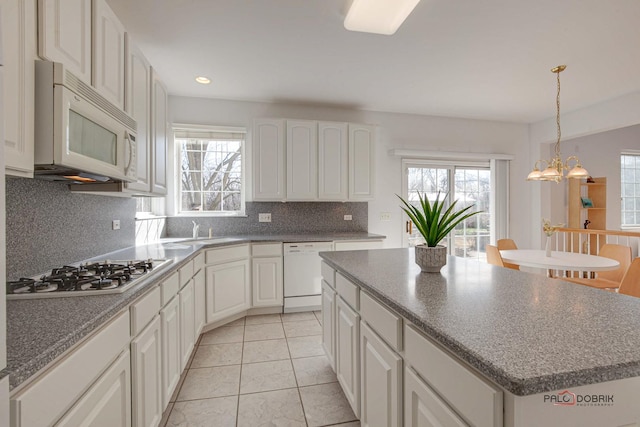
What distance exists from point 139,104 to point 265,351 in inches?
Answer: 86.2

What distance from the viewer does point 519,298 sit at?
117 centimetres

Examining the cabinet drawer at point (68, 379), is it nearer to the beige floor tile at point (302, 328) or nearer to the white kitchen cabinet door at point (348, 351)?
the white kitchen cabinet door at point (348, 351)

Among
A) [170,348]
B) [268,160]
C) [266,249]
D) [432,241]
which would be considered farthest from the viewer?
[268,160]

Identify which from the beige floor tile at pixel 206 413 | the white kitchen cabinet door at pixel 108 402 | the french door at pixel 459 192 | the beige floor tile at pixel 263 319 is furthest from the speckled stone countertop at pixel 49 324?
the french door at pixel 459 192

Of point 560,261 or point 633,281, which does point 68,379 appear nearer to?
point 633,281

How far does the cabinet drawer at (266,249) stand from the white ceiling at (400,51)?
184cm

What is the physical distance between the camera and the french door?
14.8ft

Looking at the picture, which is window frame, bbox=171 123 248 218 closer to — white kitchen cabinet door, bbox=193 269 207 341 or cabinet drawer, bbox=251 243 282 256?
cabinet drawer, bbox=251 243 282 256

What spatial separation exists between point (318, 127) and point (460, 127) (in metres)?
2.38

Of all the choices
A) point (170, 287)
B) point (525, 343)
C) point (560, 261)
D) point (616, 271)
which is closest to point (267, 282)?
point (170, 287)

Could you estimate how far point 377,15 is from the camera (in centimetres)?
204

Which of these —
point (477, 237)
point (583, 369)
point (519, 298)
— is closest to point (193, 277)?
point (519, 298)

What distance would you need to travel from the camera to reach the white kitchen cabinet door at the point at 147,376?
131 cm

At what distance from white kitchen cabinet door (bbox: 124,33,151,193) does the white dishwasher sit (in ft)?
5.47
